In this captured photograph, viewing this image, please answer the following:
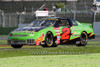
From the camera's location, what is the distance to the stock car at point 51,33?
1354 centimetres

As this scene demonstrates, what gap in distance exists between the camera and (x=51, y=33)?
14305 millimetres

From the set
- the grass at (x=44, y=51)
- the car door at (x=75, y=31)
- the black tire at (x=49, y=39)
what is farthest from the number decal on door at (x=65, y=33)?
the grass at (x=44, y=51)

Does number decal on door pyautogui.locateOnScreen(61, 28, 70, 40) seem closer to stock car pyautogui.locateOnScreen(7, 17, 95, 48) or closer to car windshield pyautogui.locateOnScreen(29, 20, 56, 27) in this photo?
stock car pyautogui.locateOnScreen(7, 17, 95, 48)

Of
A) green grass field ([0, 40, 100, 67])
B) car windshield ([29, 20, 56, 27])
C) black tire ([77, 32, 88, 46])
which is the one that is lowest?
black tire ([77, 32, 88, 46])

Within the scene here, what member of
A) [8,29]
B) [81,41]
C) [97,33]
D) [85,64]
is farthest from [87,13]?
[85,64]

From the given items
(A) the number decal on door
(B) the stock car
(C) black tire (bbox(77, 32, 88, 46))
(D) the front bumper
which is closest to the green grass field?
(D) the front bumper

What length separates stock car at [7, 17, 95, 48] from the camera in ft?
44.4

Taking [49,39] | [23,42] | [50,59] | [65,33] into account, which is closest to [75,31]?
[65,33]

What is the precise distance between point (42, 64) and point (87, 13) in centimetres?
3293

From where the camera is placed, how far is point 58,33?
14703 mm

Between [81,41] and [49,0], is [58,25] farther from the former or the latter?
[49,0]

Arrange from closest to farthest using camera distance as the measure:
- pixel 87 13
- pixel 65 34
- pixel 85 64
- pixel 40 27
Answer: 1. pixel 85 64
2. pixel 40 27
3. pixel 65 34
4. pixel 87 13

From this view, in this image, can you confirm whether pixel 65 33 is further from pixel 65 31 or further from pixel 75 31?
pixel 75 31

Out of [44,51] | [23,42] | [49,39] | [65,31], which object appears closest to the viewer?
[44,51]
